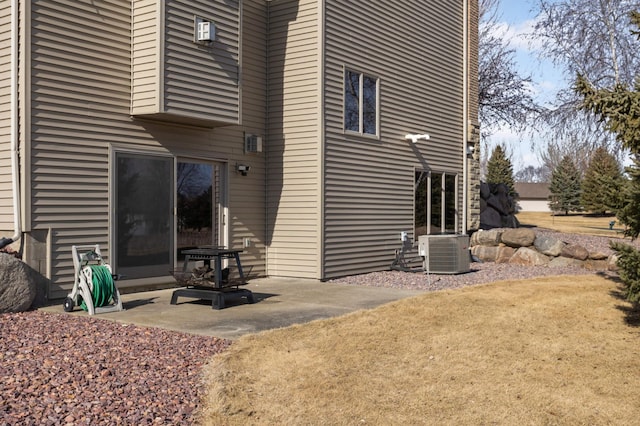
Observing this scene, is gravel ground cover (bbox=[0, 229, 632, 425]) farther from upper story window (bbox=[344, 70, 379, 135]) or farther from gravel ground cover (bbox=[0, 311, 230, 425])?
upper story window (bbox=[344, 70, 379, 135])

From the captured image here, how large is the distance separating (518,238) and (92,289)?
32.5 feet

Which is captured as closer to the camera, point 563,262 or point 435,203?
point 563,262

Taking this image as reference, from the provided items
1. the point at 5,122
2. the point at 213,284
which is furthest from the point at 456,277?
the point at 5,122

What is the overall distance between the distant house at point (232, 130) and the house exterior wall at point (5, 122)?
22mm

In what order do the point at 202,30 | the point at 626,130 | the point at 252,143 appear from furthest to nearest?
the point at 252,143, the point at 202,30, the point at 626,130

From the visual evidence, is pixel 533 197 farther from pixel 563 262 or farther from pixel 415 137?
pixel 415 137

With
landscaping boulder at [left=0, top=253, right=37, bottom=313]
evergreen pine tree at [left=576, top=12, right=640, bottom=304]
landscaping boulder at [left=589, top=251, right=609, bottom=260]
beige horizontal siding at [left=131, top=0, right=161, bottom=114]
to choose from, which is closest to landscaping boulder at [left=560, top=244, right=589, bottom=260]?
landscaping boulder at [left=589, top=251, right=609, bottom=260]

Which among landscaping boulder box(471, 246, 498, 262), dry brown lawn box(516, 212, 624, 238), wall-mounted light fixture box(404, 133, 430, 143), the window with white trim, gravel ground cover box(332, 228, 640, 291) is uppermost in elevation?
wall-mounted light fixture box(404, 133, 430, 143)

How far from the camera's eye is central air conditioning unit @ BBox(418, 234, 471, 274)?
11398mm

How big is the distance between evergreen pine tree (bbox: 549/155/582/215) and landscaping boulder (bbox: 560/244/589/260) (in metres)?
40.0

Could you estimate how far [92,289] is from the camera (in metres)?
6.97

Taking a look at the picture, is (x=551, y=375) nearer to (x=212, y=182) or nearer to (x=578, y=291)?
(x=578, y=291)

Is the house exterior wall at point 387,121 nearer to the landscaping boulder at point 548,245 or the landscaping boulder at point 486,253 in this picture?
the landscaping boulder at point 486,253

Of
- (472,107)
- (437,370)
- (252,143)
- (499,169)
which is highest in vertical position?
(499,169)
